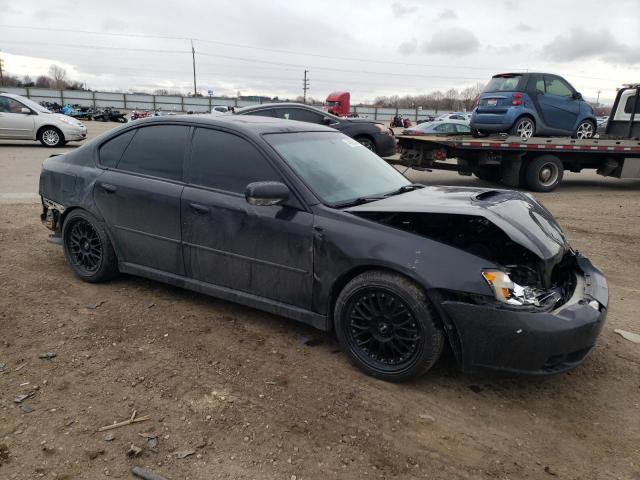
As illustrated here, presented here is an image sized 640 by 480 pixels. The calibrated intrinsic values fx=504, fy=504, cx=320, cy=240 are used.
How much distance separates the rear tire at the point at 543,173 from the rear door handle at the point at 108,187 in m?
9.12

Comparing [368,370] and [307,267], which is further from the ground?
[307,267]

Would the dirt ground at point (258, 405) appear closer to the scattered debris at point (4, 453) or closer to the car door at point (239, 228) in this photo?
the scattered debris at point (4, 453)

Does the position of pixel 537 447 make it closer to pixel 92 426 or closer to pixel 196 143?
pixel 92 426

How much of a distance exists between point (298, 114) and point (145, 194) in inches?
282

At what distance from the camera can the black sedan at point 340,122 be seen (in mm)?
10273

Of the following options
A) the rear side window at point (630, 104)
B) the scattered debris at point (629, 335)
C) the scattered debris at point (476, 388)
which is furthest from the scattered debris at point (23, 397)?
the rear side window at point (630, 104)

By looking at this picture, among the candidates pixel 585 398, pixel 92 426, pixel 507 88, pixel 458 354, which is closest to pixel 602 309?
pixel 585 398

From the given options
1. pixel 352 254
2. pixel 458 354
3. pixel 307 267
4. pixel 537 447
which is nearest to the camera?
pixel 537 447

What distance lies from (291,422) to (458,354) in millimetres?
1018

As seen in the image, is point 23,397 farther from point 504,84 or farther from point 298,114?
point 504,84

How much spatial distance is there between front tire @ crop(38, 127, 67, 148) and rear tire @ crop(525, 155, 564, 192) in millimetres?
13991

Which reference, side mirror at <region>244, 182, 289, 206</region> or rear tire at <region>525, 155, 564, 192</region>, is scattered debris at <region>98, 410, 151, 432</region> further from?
rear tire at <region>525, 155, 564, 192</region>

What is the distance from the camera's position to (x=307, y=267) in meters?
3.31

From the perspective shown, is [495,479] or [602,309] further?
[602,309]
